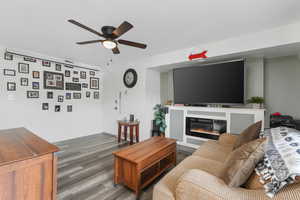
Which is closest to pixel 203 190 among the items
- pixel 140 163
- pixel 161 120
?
pixel 140 163

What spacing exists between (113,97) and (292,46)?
Answer: 4.43 metres

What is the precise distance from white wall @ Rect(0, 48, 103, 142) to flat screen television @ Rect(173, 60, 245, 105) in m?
3.14

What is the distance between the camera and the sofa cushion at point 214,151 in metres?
1.79

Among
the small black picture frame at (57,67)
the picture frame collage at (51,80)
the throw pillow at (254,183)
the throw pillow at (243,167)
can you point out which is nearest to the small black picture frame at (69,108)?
the picture frame collage at (51,80)

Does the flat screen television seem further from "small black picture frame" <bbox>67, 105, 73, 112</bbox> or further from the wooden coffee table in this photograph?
"small black picture frame" <bbox>67, 105, 73, 112</bbox>

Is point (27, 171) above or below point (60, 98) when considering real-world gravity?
below

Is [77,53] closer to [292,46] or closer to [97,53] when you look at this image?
[97,53]

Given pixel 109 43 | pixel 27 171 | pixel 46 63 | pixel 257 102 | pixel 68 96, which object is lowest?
pixel 27 171

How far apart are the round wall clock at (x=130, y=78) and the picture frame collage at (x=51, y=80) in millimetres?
Answer: 1349

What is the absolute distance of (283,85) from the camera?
8.45 feet

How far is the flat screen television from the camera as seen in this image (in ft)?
8.41

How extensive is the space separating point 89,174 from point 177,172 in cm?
161

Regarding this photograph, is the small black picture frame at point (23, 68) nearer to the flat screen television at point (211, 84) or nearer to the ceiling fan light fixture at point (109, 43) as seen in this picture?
the ceiling fan light fixture at point (109, 43)

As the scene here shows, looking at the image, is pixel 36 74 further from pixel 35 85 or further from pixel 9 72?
pixel 9 72
